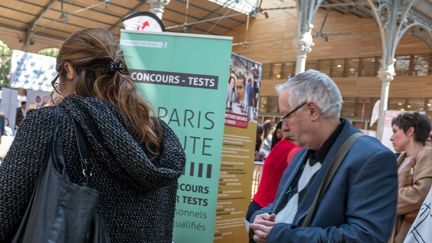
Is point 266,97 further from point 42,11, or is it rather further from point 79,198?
point 79,198

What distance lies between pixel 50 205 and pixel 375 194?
3.17 feet

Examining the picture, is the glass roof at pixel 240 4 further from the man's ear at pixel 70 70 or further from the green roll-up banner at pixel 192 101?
the man's ear at pixel 70 70

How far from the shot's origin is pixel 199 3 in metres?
22.4

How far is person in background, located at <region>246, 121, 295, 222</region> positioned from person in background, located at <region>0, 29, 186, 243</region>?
60.0 inches

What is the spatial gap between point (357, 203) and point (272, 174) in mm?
1394

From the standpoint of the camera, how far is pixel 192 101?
316cm

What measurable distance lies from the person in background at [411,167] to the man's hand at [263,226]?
1.34 meters

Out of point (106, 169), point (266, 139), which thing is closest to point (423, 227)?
point (106, 169)

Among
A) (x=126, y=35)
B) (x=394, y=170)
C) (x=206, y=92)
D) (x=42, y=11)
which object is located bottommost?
(x=394, y=170)

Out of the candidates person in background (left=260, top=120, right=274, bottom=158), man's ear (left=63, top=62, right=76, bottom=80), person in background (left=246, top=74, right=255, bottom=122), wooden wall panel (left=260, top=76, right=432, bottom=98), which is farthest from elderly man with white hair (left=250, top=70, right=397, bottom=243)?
wooden wall panel (left=260, top=76, right=432, bottom=98)

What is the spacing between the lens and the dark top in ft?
3.24

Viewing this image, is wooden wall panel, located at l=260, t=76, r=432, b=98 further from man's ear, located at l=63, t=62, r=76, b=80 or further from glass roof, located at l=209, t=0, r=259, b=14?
man's ear, located at l=63, t=62, r=76, b=80

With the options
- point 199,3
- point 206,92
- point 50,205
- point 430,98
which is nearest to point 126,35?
point 206,92

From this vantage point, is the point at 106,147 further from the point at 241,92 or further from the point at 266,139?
the point at 266,139
